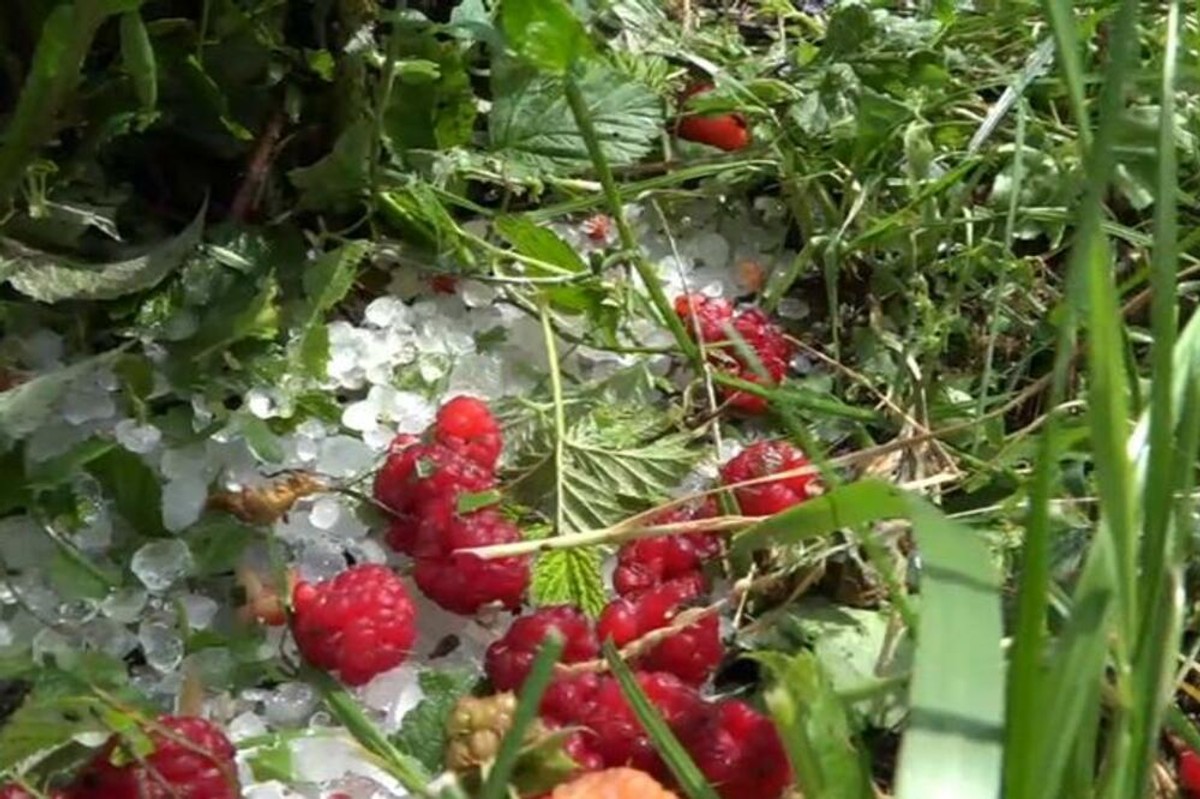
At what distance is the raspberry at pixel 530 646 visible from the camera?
680 mm

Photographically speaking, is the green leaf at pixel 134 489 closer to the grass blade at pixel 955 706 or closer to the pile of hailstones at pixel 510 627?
the pile of hailstones at pixel 510 627

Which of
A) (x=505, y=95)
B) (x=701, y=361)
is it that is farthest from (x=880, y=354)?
(x=505, y=95)

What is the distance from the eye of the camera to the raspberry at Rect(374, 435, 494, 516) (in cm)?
74

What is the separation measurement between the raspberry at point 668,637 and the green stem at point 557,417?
0.07 meters

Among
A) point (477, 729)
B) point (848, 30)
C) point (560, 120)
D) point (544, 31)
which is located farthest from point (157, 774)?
point (848, 30)

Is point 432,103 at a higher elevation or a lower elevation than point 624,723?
higher

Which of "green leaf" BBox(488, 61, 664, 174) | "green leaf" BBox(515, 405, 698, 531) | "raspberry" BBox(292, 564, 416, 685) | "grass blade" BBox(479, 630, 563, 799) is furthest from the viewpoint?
"green leaf" BBox(488, 61, 664, 174)

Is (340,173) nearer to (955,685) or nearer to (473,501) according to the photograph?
(473,501)

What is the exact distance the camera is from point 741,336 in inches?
33.8

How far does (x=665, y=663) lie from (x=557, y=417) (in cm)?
14

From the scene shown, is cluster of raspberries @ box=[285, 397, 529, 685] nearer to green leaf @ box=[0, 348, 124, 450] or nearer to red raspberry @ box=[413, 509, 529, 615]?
red raspberry @ box=[413, 509, 529, 615]

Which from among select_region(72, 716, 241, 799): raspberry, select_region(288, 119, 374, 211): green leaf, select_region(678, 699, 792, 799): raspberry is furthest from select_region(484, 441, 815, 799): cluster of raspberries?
select_region(288, 119, 374, 211): green leaf

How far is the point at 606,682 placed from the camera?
661mm

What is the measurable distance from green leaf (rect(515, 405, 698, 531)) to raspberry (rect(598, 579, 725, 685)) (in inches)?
3.0
